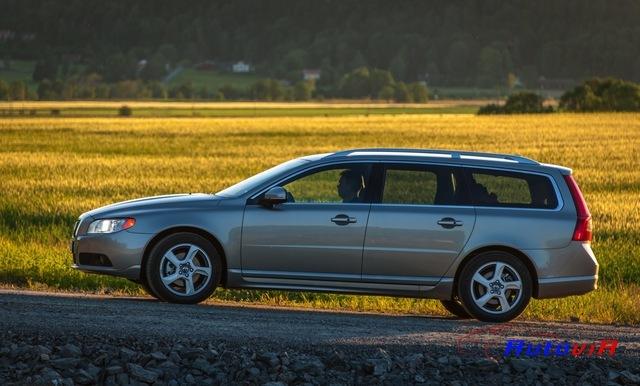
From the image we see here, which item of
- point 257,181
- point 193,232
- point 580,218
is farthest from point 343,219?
point 580,218

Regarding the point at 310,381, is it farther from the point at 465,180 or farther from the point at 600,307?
the point at 600,307

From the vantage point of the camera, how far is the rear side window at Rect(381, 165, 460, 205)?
501 inches

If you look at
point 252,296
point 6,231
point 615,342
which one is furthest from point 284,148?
point 615,342

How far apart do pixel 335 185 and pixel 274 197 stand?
71 centimetres

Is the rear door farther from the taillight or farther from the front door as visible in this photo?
the taillight

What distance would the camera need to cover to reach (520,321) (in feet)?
43.0

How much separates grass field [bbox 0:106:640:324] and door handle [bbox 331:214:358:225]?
201cm

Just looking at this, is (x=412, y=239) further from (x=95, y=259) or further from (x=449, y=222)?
(x=95, y=259)

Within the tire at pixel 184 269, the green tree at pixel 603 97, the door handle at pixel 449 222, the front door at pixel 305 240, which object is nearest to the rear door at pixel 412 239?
the door handle at pixel 449 222

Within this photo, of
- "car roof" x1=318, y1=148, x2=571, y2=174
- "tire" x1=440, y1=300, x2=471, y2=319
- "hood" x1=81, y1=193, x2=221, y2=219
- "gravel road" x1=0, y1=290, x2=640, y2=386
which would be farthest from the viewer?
"tire" x1=440, y1=300, x2=471, y2=319

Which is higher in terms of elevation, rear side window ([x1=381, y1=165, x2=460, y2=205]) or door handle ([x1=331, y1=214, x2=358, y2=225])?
rear side window ([x1=381, y1=165, x2=460, y2=205])

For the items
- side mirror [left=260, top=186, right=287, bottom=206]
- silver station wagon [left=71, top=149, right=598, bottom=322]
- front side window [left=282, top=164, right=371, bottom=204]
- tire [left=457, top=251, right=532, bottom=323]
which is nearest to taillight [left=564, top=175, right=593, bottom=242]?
silver station wagon [left=71, top=149, right=598, bottom=322]

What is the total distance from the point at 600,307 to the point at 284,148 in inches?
1949

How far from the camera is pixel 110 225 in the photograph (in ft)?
42.0
